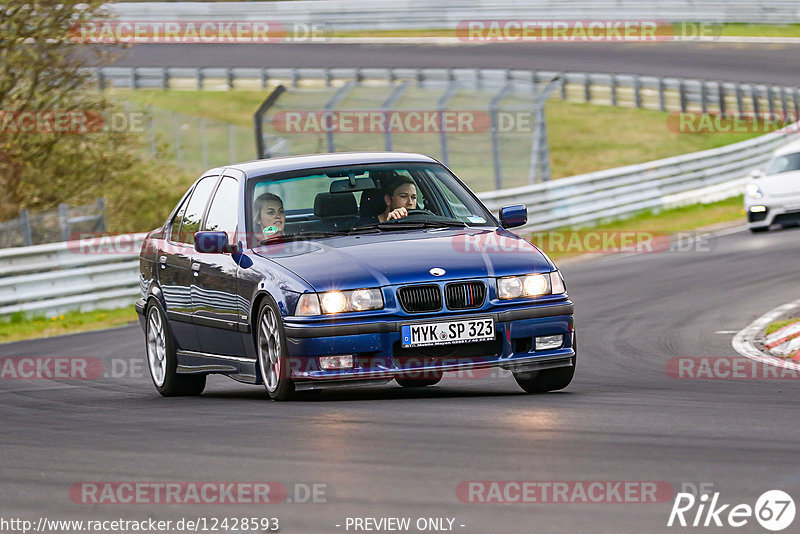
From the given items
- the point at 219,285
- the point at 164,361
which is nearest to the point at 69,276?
the point at 164,361

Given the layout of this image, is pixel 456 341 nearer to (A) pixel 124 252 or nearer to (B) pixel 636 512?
(B) pixel 636 512

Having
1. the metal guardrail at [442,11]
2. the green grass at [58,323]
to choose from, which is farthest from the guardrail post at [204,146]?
the metal guardrail at [442,11]

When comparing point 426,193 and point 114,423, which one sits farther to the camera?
point 426,193

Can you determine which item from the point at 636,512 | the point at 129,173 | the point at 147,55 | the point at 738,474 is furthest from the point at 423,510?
the point at 147,55

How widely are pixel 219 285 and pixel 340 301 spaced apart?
1401 mm

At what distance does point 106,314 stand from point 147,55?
3325 centimetres

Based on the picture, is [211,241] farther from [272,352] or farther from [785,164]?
[785,164]

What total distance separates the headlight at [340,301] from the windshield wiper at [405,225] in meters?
0.94

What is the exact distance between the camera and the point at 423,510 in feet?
17.6

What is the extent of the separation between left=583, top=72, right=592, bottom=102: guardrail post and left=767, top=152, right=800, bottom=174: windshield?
1992 centimetres

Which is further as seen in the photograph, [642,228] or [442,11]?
[442,11]

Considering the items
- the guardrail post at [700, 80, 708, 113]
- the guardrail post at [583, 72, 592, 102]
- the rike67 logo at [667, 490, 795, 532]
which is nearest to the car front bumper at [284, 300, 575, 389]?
the rike67 logo at [667, 490, 795, 532]

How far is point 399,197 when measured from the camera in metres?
9.59

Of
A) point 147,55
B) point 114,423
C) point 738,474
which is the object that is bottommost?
point 147,55
